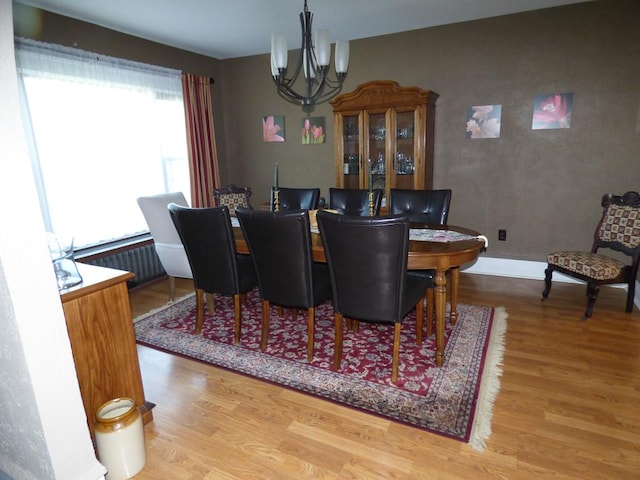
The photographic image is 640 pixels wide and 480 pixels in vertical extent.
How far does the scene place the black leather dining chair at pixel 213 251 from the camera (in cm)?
252

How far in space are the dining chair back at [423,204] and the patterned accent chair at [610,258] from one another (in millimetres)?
1036

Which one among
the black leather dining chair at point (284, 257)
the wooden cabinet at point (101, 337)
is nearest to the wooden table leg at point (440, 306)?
the black leather dining chair at point (284, 257)

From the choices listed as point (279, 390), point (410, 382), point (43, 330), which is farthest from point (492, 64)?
point (43, 330)

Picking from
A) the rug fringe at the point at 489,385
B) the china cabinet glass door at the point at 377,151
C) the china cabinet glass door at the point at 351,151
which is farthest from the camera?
the china cabinet glass door at the point at 351,151

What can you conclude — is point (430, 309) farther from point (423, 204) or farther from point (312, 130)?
point (312, 130)

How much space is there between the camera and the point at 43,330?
1.34 meters

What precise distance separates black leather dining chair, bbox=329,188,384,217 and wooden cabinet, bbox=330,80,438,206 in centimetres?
36

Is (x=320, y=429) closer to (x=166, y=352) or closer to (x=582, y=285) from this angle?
(x=166, y=352)

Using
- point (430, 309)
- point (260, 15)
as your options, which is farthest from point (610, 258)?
point (260, 15)

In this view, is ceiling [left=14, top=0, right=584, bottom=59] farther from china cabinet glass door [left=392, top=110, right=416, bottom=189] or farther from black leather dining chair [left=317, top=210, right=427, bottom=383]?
black leather dining chair [left=317, top=210, right=427, bottom=383]

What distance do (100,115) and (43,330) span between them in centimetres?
299

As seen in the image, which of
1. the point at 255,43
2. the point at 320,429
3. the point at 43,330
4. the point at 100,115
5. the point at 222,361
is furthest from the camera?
the point at 255,43

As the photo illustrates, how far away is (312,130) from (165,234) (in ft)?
7.35

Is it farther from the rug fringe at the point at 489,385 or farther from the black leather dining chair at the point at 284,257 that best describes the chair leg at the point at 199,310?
the rug fringe at the point at 489,385
